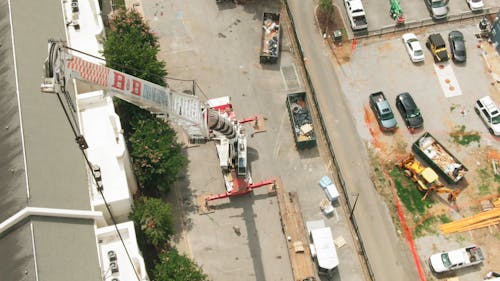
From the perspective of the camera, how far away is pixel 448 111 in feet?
199

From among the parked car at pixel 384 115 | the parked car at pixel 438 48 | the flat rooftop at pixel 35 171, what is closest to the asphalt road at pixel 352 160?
the parked car at pixel 384 115

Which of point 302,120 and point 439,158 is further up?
point 302,120

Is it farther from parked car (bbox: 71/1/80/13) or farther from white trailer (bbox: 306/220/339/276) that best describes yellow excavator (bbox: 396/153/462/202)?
parked car (bbox: 71/1/80/13)

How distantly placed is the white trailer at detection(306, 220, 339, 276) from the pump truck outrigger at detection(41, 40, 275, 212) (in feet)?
25.0

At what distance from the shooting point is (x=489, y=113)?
193 feet

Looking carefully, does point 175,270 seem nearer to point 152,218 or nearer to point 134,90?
point 152,218

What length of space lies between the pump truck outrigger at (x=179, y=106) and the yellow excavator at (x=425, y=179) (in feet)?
49.2

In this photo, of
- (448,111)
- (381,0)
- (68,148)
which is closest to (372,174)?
(448,111)

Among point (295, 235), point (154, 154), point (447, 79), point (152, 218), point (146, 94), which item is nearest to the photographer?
point (146, 94)

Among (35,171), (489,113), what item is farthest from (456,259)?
(35,171)

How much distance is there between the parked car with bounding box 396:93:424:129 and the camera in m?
58.9

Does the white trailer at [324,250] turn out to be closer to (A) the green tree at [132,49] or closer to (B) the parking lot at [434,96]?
(B) the parking lot at [434,96]

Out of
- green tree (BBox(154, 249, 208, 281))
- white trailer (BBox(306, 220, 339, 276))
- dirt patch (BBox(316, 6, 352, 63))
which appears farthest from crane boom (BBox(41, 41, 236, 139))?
dirt patch (BBox(316, 6, 352, 63))

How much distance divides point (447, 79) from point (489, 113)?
6.41 metres
